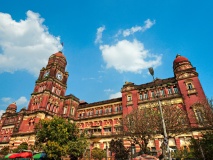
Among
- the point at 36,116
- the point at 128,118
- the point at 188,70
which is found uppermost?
the point at 188,70

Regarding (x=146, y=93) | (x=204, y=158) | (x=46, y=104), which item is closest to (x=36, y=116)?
(x=46, y=104)

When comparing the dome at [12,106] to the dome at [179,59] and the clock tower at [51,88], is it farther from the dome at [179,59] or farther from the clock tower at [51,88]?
the dome at [179,59]

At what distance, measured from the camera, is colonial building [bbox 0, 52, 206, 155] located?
Answer: 3019 cm

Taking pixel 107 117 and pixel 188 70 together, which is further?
pixel 107 117

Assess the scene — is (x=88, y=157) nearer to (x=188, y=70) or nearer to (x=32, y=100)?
(x=32, y=100)

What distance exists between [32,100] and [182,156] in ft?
119

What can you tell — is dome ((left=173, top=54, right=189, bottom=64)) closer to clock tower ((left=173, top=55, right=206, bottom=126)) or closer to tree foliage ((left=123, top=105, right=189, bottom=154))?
clock tower ((left=173, top=55, right=206, bottom=126))

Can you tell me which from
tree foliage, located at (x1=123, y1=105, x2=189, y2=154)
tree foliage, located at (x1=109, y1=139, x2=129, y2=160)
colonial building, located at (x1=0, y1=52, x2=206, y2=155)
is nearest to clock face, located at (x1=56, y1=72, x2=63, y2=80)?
colonial building, located at (x1=0, y1=52, x2=206, y2=155)

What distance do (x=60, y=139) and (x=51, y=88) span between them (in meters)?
20.8

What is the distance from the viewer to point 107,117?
38281 millimetres

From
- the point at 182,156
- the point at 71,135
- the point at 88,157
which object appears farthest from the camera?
the point at 88,157

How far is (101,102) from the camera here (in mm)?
41750

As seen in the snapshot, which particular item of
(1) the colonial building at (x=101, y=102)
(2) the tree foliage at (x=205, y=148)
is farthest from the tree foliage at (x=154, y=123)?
(1) the colonial building at (x=101, y=102)

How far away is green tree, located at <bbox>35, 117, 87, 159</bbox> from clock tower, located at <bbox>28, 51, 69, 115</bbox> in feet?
46.6
